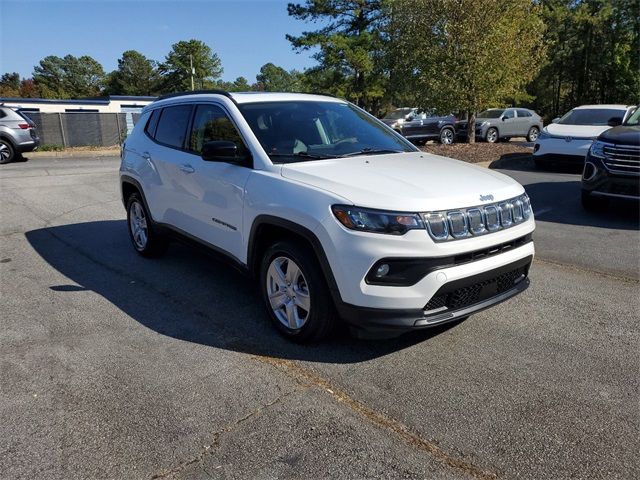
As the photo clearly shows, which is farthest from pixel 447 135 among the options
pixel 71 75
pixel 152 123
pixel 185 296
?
pixel 71 75

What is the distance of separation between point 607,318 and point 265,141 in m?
3.10

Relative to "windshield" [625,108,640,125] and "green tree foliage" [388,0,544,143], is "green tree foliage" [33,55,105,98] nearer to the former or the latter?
"green tree foliage" [388,0,544,143]

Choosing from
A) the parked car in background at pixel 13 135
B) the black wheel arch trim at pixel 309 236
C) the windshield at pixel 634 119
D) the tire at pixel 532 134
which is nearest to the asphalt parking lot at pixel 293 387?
the black wheel arch trim at pixel 309 236

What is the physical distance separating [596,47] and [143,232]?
146 feet

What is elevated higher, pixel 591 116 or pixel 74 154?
pixel 591 116

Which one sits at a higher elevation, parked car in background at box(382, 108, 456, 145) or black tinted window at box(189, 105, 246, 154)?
black tinted window at box(189, 105, 246, 154)

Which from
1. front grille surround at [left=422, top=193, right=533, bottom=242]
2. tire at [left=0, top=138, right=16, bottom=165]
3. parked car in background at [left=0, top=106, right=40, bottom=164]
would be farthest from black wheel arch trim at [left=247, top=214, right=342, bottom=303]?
tire at [left=0, top=138, right=16, bottom=165]

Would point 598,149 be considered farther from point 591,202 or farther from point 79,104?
point 79,104

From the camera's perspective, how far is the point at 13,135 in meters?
16.0

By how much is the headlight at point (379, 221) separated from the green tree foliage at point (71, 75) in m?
117

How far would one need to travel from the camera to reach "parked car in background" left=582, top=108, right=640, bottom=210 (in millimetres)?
6906

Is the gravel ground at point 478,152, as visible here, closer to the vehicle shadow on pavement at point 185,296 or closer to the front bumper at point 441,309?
the vehicle shadow on pavement at point 185,296

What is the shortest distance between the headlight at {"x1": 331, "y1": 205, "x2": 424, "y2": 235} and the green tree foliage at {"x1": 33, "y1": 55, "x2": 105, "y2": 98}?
117 meters

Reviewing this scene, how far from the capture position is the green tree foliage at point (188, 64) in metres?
78.2
